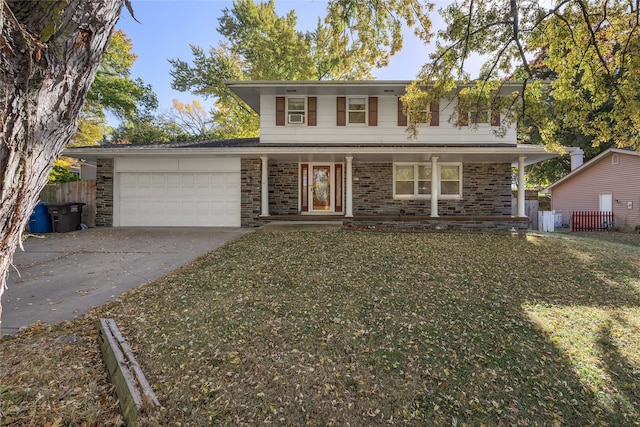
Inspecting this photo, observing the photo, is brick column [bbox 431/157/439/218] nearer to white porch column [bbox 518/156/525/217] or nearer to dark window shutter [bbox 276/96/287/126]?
white porch column [bbox 518/156/525/217]

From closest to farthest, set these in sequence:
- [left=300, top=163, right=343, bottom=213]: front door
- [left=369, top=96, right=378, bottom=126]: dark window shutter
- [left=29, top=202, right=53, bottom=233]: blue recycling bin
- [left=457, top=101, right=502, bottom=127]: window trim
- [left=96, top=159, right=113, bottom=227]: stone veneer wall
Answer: [left=457, top=101, right=502, bottom=127]: window trim → [left=29, top=202, right=53, bottom=233]: blue recycling bin → [left=96, top=159, right=113, bottom=227]: stone veneer wall → [left=369, top=96, right=378, bottom=126]: dark window shutter → [left=300, top=163, right=343, bottom=213]: front door

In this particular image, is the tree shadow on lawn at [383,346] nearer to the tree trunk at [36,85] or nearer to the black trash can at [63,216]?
the tree trunk at [36,85]

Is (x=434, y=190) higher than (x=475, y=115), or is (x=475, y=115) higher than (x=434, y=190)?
(x=475, y=115)

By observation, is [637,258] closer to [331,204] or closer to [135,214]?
[331,204]

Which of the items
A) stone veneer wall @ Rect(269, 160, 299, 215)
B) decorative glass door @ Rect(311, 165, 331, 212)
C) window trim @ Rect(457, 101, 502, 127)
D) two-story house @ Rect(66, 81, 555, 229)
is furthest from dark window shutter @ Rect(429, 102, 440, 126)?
stone veneer wall @ Rect(269, 160, 299, 215)

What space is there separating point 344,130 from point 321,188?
236cm

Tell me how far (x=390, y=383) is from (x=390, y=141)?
32.9ft

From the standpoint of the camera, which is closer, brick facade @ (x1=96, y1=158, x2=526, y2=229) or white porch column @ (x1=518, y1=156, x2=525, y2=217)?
white porch column @ (x1=518, y1=156, x2=525, y2=217)

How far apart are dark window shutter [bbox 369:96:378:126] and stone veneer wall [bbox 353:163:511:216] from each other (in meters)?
1.56

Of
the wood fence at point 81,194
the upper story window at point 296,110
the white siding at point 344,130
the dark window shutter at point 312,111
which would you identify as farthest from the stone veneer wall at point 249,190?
the wood fence at point 81,194

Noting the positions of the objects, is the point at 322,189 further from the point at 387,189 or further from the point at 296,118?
the point at 296,118

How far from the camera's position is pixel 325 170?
12172mm

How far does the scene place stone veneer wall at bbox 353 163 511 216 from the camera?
11.9 m

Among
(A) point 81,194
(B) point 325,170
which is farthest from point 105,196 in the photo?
(B) point 325,170
